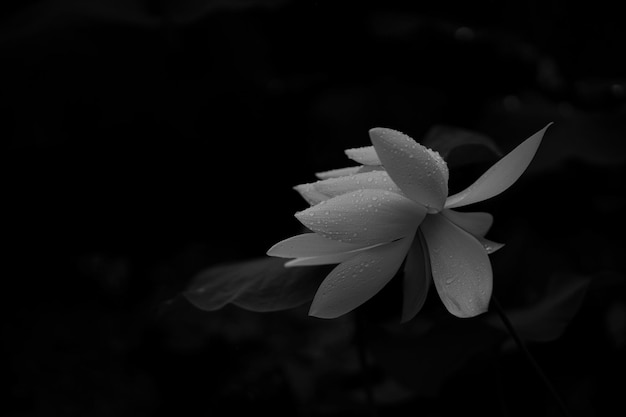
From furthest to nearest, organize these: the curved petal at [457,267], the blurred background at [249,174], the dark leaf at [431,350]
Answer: the blurred background at [249,174] → the dark leaf at [431,350] → the curved petal at [457,267]

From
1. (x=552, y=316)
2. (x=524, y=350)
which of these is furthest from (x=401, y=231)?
(x=552, y=316)

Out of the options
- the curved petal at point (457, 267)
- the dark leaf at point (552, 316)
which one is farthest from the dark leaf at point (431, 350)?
the curved petal at point (457, 267)

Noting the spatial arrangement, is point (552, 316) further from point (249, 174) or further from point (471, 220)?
point (249, 174)

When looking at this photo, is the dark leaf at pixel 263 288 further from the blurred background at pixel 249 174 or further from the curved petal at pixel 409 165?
the blurred background at pixel 249 174

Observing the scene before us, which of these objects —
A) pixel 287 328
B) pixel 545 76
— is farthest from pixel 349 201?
pixel 545 76

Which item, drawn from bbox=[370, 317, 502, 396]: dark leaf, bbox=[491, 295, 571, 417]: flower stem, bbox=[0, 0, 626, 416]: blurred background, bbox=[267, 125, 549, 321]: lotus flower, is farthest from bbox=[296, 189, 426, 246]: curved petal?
bbox=[0, 0, 626, 416]: blurred background

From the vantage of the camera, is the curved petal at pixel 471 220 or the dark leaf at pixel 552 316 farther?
the dark leaf at pixel 552 316

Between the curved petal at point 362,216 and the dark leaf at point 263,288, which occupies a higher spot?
the curved petal at point 362,216
